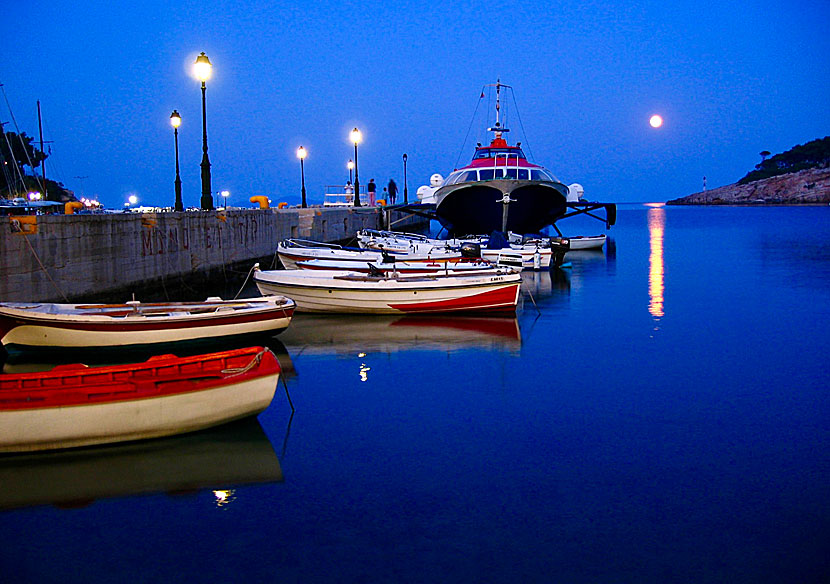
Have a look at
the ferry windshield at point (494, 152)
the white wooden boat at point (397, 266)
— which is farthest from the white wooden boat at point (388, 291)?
the ferry windshield at point (494, 152)

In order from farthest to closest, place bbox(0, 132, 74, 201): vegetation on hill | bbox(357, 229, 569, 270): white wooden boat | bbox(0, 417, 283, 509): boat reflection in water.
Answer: bbox(0, 132, 74, 201): vegetation on hill → bbox(357, 229, 569, 270): white wooden boat → bbox(0, 417, 283, 509): boat reflection in water

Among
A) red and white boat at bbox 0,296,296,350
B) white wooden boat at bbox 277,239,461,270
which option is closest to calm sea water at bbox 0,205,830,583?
red and white boat at bbox 0,296,296,350

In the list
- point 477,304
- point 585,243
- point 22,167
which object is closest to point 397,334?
point 477,304

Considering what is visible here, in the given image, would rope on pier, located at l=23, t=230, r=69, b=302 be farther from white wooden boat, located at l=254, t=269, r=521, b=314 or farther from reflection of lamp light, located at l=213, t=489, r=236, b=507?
reflection of lamp light, located at l=213, t=489, r=236, b=507

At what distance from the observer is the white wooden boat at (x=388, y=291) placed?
57.1 ft

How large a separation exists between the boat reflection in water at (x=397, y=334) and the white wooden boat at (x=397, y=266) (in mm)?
1436

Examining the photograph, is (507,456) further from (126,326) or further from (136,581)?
(126,326)

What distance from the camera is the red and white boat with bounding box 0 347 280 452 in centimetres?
798

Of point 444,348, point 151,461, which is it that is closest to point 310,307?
point 444,348

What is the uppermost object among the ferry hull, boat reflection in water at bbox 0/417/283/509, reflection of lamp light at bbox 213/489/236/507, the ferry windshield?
the ferry windshield

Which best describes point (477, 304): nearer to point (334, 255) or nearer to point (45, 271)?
point (334, 255)

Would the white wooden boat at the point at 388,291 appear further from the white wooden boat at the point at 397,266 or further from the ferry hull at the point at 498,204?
the ferry hull at the point at 498,204

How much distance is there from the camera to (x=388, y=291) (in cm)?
1733

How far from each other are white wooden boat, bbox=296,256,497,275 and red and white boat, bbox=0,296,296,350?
5.99m
